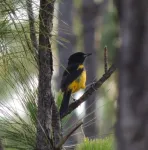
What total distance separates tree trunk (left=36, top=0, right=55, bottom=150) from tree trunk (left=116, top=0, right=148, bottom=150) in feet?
4.29

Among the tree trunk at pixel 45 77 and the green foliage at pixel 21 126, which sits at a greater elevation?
the tree trunk at pixel 45 77

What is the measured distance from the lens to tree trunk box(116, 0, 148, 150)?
2.99ft

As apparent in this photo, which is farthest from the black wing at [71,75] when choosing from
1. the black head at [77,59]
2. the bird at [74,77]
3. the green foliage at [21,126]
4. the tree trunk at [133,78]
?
the tree trunk at [133,78]

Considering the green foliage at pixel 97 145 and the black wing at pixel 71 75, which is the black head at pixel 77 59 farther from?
the green foliage at pixel 97 145

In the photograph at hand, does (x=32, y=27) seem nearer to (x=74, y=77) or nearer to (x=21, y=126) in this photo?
(x=21, y=126)

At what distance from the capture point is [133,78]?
93 cm

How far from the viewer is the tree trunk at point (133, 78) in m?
0.91

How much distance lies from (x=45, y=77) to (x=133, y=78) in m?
1.38

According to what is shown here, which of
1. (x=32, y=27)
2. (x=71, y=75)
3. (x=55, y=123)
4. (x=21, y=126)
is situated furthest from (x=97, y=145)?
(x=71, y=75)

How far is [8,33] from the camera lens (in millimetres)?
2316

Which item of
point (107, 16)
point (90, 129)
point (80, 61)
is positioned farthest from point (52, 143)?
point (107, 16)

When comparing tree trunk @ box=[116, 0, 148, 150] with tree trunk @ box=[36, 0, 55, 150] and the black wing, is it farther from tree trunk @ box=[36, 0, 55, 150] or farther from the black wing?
the black wing

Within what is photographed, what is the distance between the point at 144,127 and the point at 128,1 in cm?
22

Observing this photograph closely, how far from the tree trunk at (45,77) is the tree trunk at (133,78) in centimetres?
131
